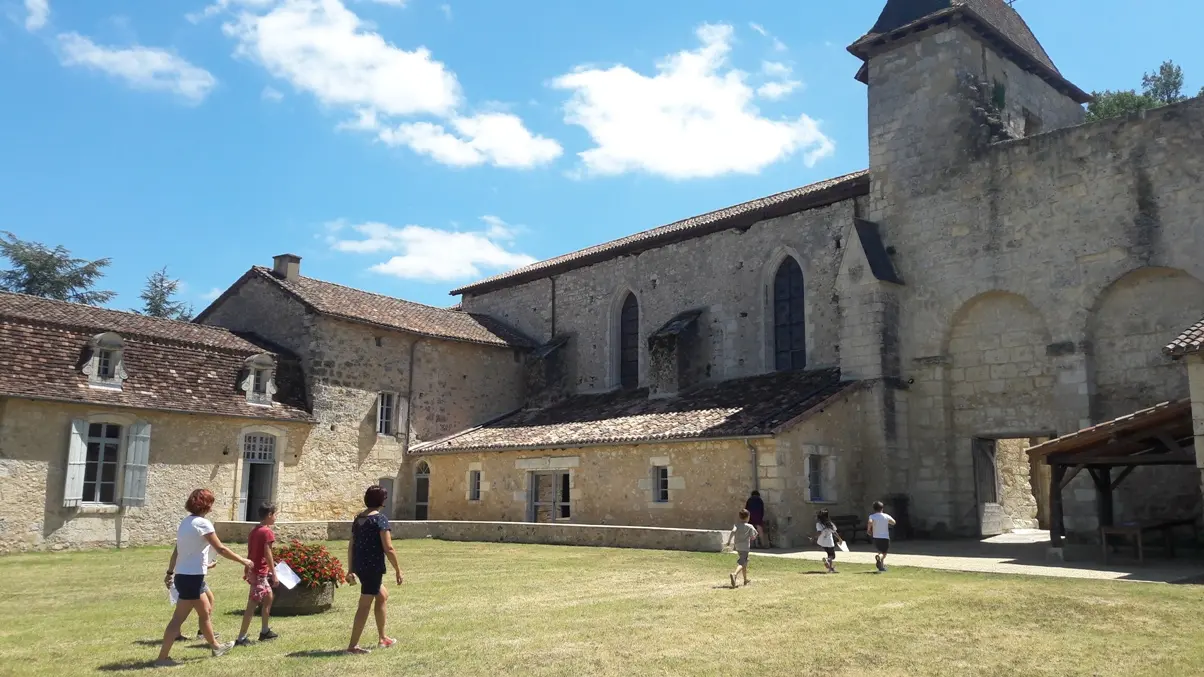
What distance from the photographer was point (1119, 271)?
18.1m

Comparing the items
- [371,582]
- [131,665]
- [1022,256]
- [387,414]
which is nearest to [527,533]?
[387,414]

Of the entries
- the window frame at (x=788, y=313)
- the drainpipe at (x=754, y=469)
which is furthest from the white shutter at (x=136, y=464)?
the window frame at (x=788, y=313)

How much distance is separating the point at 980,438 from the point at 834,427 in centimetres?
337

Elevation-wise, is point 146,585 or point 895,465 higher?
point 895,465

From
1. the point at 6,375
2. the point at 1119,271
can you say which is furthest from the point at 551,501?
the point at 1119,271

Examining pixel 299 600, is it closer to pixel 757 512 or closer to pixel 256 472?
pixel 757 512

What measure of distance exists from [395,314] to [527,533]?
400 inches

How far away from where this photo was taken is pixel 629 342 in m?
28.4

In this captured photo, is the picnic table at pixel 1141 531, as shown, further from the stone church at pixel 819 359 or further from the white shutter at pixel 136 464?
the white shutter at pixel 136 464

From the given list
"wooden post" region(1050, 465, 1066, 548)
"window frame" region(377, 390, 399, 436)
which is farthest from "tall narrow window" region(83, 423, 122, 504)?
"wooden post" region(1050, 465, 1066, 548)

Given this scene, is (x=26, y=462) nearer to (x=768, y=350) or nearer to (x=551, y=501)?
(x=551, y=501)

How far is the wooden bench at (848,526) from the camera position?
19391mm

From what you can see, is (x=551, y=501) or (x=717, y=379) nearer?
(x=551, y=501)

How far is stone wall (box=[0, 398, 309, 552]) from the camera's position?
18391mm
